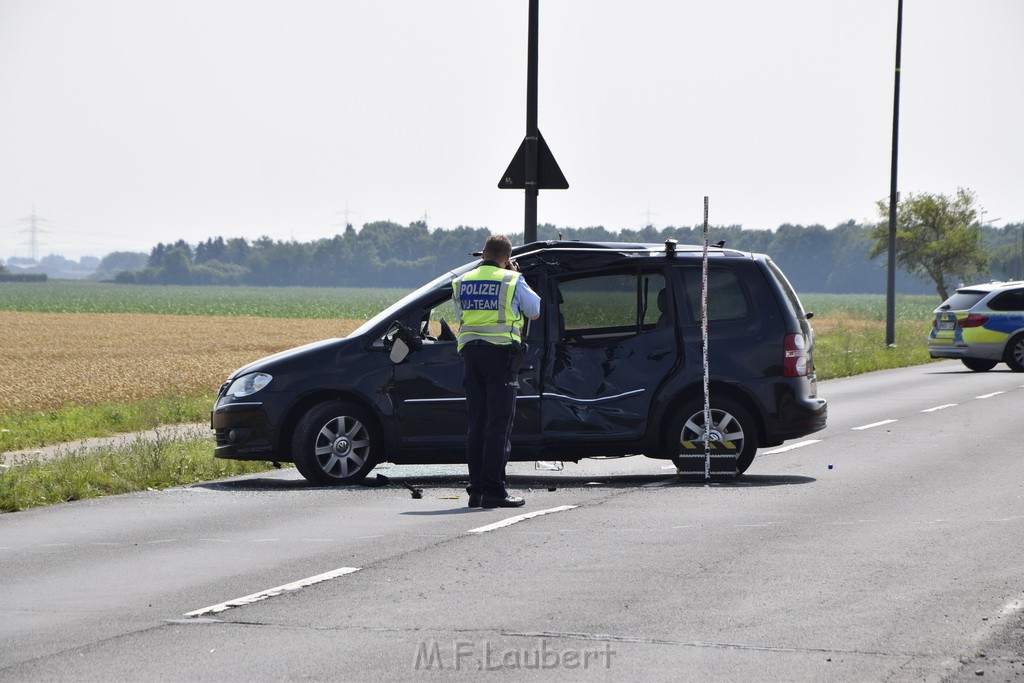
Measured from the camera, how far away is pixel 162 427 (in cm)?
1861

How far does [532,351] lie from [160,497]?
3081 mm

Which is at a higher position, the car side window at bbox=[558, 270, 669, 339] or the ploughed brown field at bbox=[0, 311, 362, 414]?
the car side window at bbox=[558, 270, 669, 339]

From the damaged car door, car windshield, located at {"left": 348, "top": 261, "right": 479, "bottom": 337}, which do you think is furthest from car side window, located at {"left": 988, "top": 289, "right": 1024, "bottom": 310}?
car windshield, located at {"left": 348, "top": 261, "right": 479, "bottom": 337}

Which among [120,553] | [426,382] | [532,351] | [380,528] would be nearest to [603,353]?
[532,351]

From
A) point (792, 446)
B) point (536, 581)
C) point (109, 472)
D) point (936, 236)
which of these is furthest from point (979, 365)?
point (936, 236)

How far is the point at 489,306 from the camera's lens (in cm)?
1054

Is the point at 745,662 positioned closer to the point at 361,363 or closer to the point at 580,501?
the point at 580,501

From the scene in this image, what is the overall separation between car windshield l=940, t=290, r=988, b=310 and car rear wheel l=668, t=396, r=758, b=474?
699 inches

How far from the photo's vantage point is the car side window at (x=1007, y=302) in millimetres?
28516

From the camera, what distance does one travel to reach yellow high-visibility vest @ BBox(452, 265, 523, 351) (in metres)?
Answer: 10.5

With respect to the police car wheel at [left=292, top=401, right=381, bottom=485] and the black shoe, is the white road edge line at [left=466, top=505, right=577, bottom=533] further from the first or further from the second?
the police car wheel at [left=292, top=401, right=381, bottom=485]

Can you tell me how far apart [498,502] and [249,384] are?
254 cm

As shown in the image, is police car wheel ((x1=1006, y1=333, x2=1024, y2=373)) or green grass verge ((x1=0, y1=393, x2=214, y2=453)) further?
police car wheel ((x1=1006, y1=333, x2=1024, y2=373))

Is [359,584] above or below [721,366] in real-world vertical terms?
below
